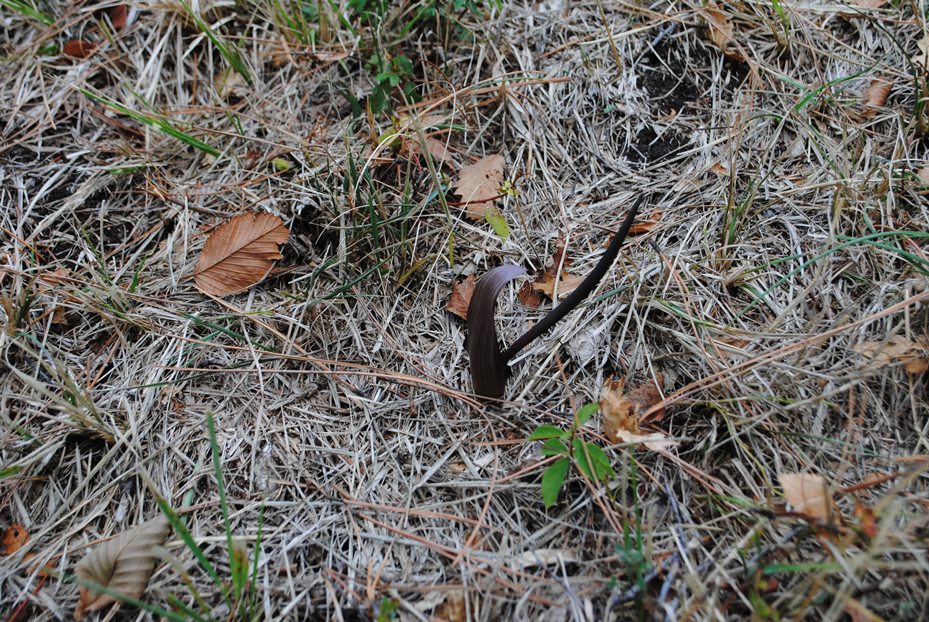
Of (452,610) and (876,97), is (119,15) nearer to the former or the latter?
(452,610)

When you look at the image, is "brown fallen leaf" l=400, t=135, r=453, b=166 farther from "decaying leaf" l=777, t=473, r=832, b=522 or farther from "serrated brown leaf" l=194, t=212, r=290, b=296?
"decaying leaf" l=777, t=473, r=832, b=522

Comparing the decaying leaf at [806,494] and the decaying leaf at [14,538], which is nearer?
the decaying leaf at [806,494]

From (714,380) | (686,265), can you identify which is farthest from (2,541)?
(686,265)

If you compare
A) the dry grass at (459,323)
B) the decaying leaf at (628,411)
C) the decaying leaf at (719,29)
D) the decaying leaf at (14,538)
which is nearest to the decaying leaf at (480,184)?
the dry grass at (459,323)

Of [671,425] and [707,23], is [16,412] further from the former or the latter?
[707,23]

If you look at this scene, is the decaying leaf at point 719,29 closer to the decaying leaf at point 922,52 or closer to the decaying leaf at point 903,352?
the decaying leaf at point 922,52

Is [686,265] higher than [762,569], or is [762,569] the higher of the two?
[686,265]
